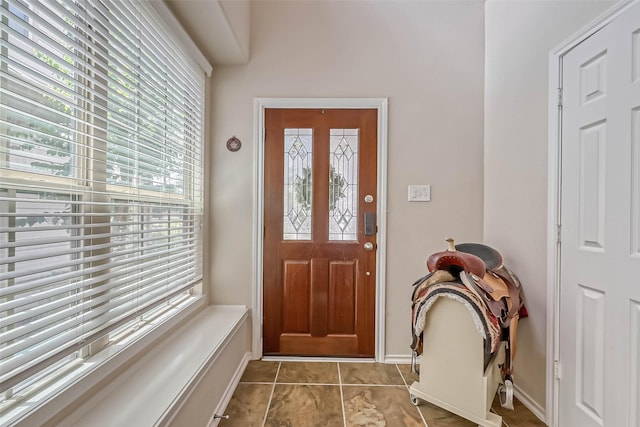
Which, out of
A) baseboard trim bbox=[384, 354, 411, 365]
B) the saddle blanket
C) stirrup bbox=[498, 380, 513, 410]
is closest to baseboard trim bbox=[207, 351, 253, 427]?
baseboard trim bbox=[384, 354, 411, 365]

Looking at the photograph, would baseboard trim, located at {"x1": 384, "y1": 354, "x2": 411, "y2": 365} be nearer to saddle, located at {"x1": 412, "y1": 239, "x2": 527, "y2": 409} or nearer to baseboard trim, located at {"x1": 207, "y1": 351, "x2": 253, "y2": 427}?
saddle, located at {"x1": 412, "y1": 239, "x2": 527, "y2": 409}

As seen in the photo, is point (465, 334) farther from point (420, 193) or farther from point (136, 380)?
point (136, 380)

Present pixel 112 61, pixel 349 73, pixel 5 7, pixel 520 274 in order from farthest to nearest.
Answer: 1. pixel 349 73
2. pixel 520 274
3. pixel 112 61
4. pixel 5 7

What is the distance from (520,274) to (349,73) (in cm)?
189

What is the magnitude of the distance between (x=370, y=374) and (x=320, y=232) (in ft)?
3.63

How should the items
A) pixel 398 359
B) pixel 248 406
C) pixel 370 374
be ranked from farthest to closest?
pixel 398 359
pixel 370 374
pixel 248 406

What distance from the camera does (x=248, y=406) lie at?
1667 millimetres

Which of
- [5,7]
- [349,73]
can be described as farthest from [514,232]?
[5,7]

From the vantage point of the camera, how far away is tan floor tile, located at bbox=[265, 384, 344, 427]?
5.11ft

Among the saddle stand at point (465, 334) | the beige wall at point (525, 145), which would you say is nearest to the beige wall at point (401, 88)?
the beige wall at point (525, 145)

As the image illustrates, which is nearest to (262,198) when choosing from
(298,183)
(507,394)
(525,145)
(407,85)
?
(298,183)

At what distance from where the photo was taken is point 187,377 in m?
1.24

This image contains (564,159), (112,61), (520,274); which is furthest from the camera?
(520,274)

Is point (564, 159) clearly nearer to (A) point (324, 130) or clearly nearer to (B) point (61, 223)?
(A) point (324, 130)
